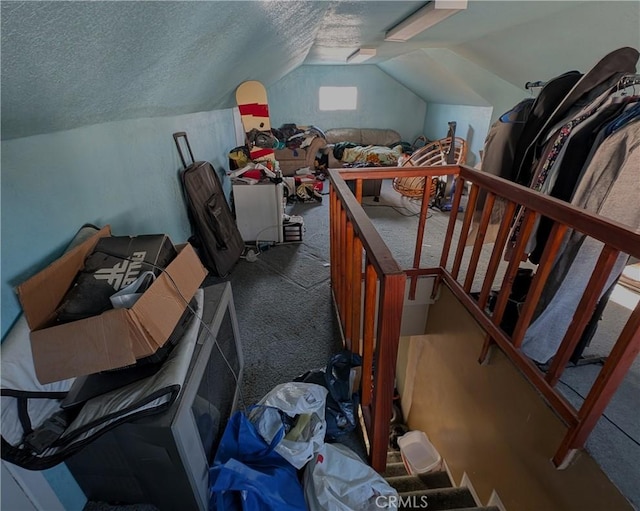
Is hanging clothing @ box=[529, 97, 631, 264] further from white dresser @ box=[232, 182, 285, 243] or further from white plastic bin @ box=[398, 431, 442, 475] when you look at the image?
white dresser @ box=[232, 182, 285, 243]

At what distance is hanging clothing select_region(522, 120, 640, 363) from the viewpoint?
1079 mm

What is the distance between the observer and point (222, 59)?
1884 mm

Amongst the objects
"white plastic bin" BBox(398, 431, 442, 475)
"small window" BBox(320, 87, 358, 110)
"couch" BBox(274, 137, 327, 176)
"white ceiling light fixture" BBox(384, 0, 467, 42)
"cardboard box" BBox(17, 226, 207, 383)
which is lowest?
"white plastic bin" BBox(398, 431, 442, 475)

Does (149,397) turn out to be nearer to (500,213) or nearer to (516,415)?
(516,415)

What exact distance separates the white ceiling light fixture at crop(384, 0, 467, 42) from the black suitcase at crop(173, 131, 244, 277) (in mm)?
1906

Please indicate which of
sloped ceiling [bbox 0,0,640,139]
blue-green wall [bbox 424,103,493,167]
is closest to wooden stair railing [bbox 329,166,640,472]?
sloped ceiling [bbox 0,0,640,139]

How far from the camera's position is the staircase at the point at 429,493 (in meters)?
1.40

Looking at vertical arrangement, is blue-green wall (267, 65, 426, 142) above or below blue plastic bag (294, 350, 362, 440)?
above

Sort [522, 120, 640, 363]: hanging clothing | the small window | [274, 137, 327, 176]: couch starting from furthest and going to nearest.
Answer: the small window
[274, 137, 327, 176]: couch
[522, 120, 640, 363]: hanging clothing

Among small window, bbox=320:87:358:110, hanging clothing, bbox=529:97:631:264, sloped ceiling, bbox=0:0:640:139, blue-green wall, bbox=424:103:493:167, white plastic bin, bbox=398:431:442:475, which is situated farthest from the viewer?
small window, bbox=320:87:358:110

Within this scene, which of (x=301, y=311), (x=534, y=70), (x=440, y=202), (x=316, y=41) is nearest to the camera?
(x=301, y=311)

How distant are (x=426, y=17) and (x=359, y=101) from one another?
4.94 meters

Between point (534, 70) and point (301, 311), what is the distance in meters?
3.03

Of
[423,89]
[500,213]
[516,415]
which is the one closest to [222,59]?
[500,213]
